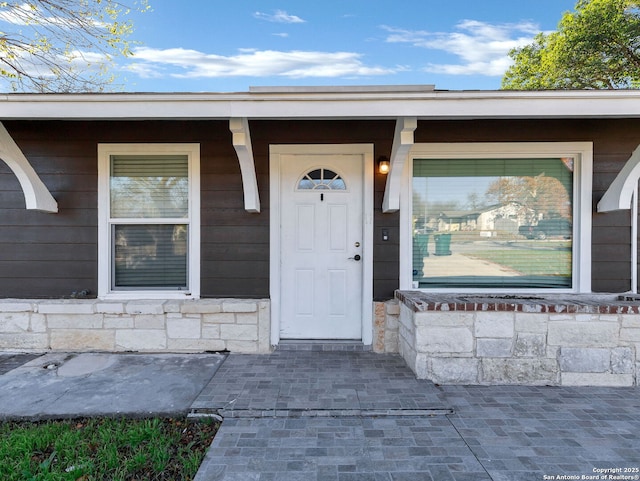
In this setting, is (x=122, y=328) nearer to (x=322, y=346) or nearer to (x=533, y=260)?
(x=322, y=346)

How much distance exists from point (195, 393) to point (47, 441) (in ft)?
2.68

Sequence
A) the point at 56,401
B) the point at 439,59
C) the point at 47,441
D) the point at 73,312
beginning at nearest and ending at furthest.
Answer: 1. the point at 47,441
2. the point at 56,401
3. the point at 73,312
4. the point at 439,59

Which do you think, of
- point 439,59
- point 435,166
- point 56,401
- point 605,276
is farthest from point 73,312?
point 439,59

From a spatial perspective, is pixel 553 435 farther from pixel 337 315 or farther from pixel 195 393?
pixel 195 393

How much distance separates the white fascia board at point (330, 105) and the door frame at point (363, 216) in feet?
2.06

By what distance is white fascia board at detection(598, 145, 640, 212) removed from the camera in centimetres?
281

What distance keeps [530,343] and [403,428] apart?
4.18ft

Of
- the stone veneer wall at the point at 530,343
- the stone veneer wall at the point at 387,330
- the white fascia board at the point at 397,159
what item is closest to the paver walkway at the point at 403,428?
the stone veneer wall at the point at 530,343

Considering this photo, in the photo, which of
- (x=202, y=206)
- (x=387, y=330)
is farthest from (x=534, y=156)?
(x=202, y=206)

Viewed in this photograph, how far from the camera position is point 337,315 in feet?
10.9

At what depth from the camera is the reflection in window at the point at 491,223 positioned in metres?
3.23

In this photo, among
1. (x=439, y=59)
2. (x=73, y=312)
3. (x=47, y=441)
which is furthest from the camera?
(x=439, y=59)

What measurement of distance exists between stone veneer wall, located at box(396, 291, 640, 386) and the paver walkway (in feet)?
0.34

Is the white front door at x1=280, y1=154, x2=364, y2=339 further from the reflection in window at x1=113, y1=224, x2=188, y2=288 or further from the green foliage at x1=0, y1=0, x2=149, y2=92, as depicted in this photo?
the green foliage at x1=0, y1=0, x2=149, y2=92
